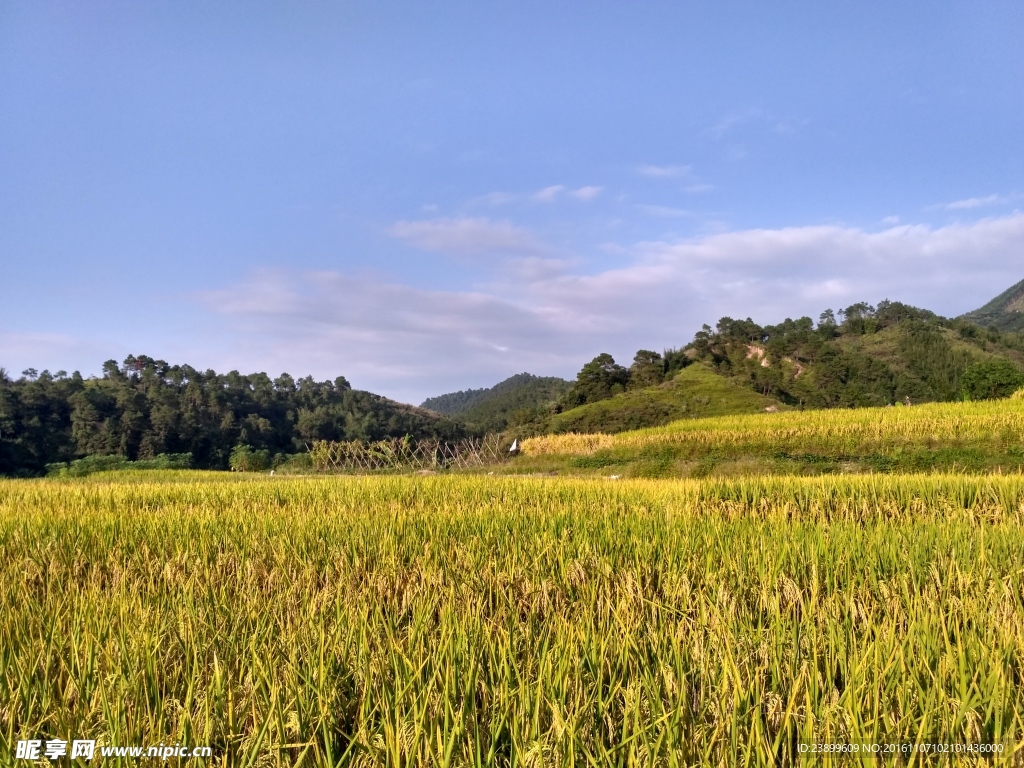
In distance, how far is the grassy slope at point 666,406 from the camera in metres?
33.5

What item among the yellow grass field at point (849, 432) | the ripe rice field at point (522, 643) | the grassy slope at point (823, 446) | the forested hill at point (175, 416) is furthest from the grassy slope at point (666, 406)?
the ripe rice field at point (522, 643)

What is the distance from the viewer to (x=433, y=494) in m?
7.38

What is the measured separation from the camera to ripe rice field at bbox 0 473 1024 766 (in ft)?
5.08

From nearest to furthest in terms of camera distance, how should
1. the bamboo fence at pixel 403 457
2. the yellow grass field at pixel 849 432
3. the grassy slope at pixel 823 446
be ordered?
1. the grassy slope at pixel 823 446
2. the yellow grass field at pixel 849 432
3. the bamboo fence at pixel 403 457

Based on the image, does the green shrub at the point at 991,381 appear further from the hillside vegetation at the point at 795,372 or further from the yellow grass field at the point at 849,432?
the yellow grass field at the point at 849,432

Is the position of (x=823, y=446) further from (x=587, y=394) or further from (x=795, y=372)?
(x=795, y=372)

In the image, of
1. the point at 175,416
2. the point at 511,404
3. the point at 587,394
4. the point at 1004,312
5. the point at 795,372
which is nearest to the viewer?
the point at 587,394

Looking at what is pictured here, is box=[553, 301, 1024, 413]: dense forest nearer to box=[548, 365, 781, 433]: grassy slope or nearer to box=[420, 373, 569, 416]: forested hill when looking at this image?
box=[548, 365, 781, 433]: grassy slope

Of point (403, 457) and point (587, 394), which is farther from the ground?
point (587, 394)

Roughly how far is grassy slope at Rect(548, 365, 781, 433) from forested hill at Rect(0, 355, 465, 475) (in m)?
21.2

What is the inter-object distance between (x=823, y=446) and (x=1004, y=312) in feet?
599

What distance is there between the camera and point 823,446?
50.3 feet

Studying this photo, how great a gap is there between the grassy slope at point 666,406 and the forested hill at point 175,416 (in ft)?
69.7

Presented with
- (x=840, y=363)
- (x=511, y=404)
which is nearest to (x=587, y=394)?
(x=840, y=363)
